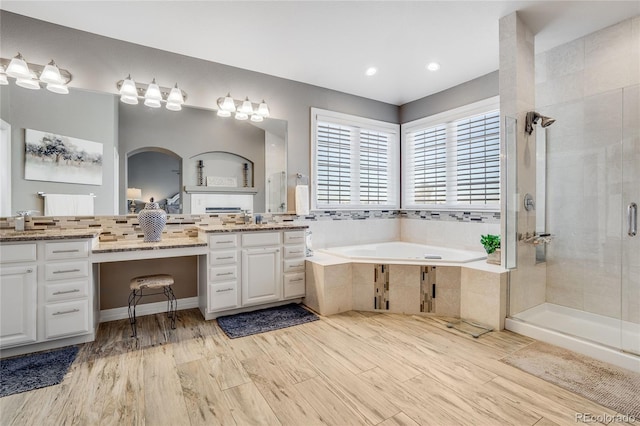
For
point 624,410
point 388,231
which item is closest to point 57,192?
point 388,231

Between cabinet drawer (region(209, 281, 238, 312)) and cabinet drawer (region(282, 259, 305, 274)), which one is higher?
cabinet drawer (region(282, 259, 305, 274))

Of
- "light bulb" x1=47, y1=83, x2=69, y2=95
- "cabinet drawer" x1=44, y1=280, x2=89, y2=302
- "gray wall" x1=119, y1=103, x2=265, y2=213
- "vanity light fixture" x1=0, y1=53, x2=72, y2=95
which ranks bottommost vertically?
"cabinet drawer" x1=44, y1=280, x2=89, y2=302

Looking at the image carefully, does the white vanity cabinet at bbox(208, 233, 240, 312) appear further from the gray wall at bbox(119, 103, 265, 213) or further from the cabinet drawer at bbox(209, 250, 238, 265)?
the gray wall at bbox(119, 103, 265, 213)

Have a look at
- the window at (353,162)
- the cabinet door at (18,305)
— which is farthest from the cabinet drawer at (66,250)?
the window at (353,162)

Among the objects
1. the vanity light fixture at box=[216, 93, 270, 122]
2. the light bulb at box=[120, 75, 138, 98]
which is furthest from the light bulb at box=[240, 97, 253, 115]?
the light bulb at box=[120, 75, 138, 98]

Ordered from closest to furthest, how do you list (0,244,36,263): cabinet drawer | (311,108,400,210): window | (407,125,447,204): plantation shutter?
(0,244,36,263): cabinet drawer, (311,108,400,210): window, (407,125,447,204): plantation shutter

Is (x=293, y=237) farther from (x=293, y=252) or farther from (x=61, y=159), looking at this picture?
(x=61, y=159)

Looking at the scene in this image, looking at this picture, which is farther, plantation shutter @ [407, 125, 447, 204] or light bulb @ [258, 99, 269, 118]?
plantation shutter @ [407, 125, 447, 204]

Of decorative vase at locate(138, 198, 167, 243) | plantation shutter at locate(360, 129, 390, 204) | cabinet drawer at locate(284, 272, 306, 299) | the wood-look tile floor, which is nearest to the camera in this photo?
the wood-look tile floor

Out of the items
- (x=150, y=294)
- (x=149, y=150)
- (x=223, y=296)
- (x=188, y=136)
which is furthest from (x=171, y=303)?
(x=188, y=136)

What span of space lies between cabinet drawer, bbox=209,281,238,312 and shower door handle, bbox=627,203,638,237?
334 cm

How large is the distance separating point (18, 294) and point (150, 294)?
1061 millimetres

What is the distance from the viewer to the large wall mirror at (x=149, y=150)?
2611 millimetres

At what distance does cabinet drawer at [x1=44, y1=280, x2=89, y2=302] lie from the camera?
91.4 inches
